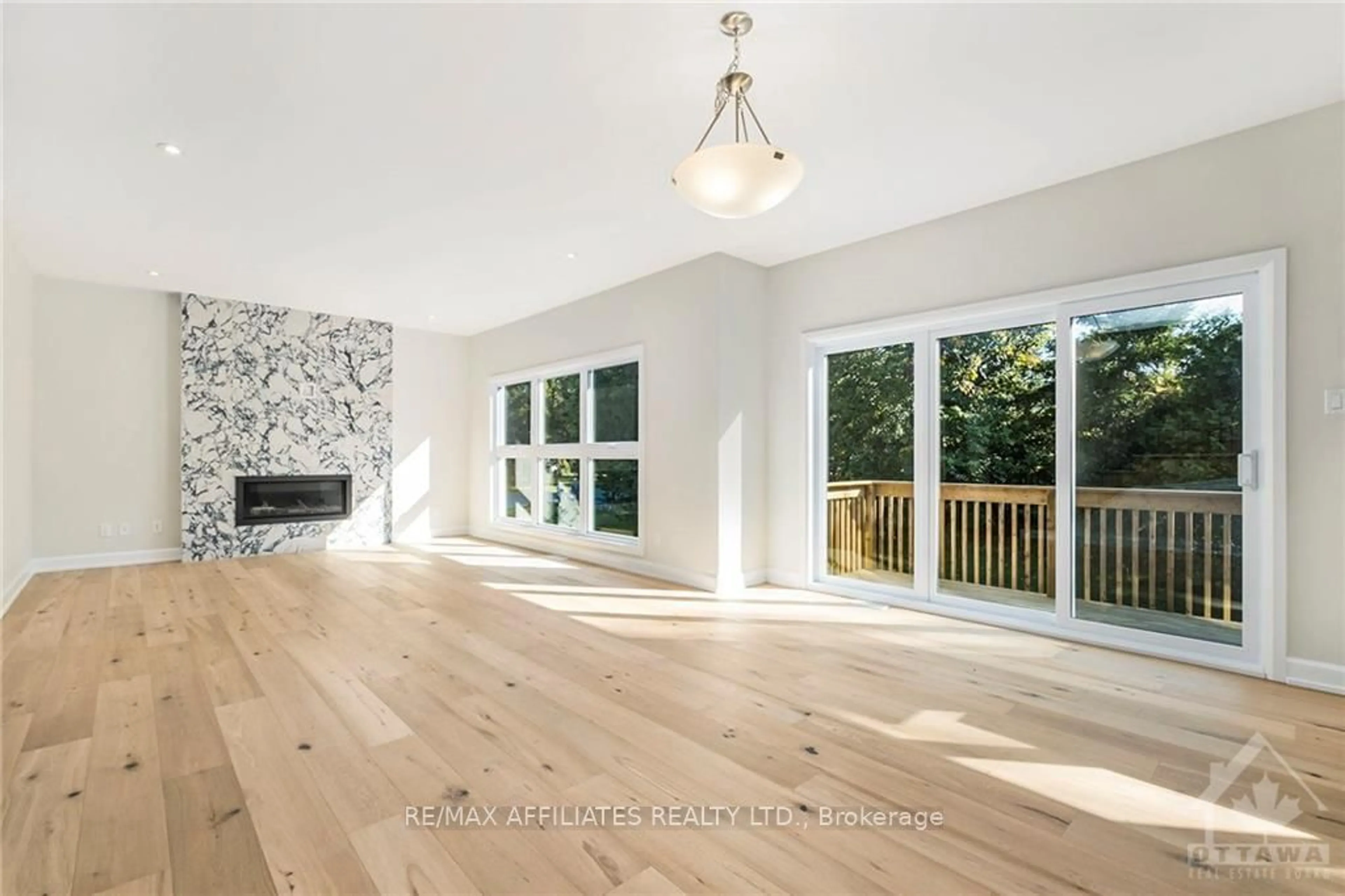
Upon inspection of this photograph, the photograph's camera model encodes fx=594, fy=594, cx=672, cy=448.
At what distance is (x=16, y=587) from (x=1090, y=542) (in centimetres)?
745

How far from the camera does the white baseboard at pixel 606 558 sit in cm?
475

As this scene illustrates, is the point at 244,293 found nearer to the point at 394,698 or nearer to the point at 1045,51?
the point at 394,698

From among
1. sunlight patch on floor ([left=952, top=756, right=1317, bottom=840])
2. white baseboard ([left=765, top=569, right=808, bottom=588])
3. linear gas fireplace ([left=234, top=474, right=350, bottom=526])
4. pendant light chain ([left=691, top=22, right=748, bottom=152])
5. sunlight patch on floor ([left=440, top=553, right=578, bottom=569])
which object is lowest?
sunlight patch on floor ([left=440, top=553, right=578, bottom=569])

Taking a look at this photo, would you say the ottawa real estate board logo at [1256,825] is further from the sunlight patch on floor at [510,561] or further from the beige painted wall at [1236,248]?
the sunlight patch on floor at [510,561]

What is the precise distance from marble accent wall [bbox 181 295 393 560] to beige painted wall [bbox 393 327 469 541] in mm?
137

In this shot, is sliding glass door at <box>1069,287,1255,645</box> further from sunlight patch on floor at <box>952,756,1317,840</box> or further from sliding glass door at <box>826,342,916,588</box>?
sunlight patch on floor at <box>952,756,1317,840</box>

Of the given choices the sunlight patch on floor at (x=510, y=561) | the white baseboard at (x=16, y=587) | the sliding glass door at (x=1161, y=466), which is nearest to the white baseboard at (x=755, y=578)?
the sunlight patch on floor at (x=510, y=561)

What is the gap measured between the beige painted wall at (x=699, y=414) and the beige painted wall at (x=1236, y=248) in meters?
1.13

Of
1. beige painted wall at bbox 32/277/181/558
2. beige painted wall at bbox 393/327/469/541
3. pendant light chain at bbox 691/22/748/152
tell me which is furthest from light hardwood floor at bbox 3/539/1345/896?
beige painted wall at bbox 393/327/469/541

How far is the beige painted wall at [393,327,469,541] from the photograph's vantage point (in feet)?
23.8

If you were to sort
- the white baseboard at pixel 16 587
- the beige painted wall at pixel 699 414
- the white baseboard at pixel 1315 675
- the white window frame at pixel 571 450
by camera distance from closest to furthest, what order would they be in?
→ the white baseboard at pixel 1315 675 → the white baseboard at pixel 16 587 → the beige painted wall at pixel 699 414 → the white window frame at pixel 571 450

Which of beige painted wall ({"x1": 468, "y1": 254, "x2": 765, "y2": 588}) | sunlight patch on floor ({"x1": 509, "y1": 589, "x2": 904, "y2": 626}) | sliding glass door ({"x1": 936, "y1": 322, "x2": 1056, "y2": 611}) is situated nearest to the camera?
sliding glass door ({"x1": 936, "y1": 322, "x2": 1056, "y2": 611})

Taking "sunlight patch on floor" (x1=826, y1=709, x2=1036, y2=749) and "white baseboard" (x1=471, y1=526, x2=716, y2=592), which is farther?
"white baseboard" (x1=471, y1=526, x2=716, y2=592)

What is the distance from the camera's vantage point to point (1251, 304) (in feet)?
9.53
